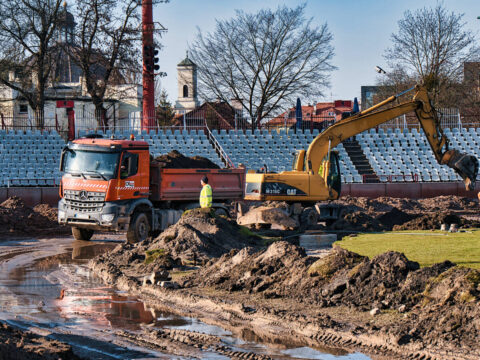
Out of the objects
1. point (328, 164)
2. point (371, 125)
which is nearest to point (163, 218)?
point (328, 164)

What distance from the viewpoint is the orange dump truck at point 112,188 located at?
19.4 meters

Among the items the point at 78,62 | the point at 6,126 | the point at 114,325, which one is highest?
the point at 78,62

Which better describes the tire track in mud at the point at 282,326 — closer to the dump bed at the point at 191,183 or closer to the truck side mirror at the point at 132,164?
the truck side mirror at the point at 132,164

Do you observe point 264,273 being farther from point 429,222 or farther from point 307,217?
point 429,222

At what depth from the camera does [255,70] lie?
152 ft

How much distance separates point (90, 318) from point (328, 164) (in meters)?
13.9

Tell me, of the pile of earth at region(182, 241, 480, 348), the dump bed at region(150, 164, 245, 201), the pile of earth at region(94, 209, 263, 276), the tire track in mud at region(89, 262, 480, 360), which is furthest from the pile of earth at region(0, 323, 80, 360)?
the dump bed at region(150, 164, 245, 201)

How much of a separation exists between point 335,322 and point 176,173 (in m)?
12.5

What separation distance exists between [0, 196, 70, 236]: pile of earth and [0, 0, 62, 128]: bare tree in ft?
51.2

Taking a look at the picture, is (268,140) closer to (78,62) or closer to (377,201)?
(377,201)

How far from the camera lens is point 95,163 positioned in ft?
64.1

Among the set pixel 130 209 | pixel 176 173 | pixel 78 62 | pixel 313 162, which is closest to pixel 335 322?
pixel 130 209

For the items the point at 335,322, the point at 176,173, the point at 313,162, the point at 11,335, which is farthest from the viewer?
the point at 313,162

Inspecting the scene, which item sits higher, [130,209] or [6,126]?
[6,126]
